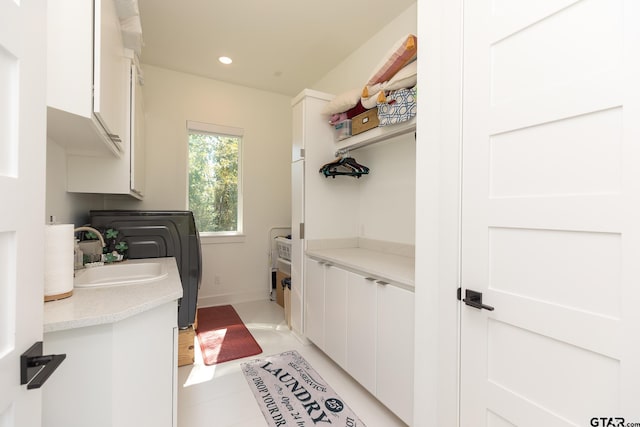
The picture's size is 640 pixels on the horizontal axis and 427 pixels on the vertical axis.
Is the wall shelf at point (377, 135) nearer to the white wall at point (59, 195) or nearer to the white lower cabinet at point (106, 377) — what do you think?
the white lower cabinet at point (106, 377)

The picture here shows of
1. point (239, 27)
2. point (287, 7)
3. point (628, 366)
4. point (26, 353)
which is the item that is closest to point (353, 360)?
point (628, 366)

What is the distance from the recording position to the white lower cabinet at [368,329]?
4.95 feet

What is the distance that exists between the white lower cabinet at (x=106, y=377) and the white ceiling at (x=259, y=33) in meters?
2.41

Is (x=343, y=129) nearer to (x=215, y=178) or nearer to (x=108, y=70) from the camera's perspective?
(x=108, y=70)

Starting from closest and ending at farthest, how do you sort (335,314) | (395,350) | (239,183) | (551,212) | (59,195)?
1. (551,212)
2. (395,350)
3. (59,195)
4. (335,314)
5. (239,183)

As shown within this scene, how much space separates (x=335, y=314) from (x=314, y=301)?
0.34 metres

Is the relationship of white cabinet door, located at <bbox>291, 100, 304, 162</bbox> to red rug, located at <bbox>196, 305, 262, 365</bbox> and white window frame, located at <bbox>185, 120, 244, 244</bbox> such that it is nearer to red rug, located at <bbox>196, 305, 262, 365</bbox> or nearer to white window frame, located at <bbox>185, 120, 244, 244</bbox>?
white window frame, located at <bbox>185, 120, 244, 244</bbox>

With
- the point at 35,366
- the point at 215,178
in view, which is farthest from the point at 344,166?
the point at 35,366

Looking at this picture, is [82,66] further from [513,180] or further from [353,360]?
[353,360]

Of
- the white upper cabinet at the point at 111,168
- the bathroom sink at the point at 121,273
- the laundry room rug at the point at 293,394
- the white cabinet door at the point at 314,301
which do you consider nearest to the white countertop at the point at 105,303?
the bathroom sink at the point at 121,273

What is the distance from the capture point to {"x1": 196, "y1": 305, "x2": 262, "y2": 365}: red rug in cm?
237

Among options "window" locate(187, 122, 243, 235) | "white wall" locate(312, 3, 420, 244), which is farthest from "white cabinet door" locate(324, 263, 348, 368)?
"window" locate(187, 122, 243, 235)

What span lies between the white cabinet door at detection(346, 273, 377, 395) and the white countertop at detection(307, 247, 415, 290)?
0.08m

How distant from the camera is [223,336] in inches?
107
